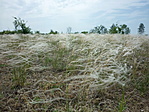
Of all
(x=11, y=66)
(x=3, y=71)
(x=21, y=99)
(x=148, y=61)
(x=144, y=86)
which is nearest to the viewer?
(x=21, y=99)

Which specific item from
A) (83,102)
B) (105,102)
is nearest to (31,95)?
(83,102)

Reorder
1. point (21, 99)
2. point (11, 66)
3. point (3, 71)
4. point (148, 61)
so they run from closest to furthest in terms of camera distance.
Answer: point (21, 99) → point (3, 71) → point (11, 66) → point (148, 61)

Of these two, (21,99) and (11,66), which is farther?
(11,66)

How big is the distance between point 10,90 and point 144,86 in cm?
105

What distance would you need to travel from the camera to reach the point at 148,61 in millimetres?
1533

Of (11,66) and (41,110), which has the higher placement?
(11,66)

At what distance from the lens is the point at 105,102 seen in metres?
0.80

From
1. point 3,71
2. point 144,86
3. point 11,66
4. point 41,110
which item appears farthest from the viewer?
point 11,66

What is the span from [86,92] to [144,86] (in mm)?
503

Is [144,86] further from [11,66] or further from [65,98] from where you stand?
[11,66]

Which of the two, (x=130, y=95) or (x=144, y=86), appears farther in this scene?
(x=144, y=86)

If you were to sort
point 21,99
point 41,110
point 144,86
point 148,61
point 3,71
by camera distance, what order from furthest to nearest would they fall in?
point 148,61 < point 3,71 < point 144,86 < point 21,99 < point 41,110

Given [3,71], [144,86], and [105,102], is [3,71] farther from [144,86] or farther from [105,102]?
[144,86]

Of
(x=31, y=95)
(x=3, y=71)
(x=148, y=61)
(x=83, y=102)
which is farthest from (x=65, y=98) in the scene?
(x=148, y=61)
